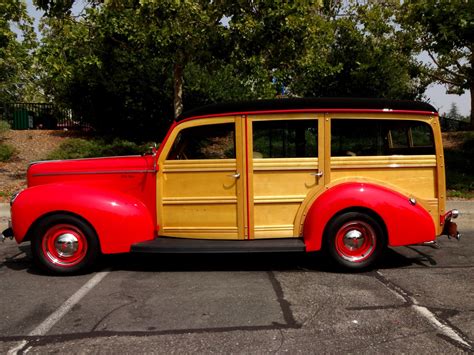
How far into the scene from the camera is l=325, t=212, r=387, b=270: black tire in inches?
188

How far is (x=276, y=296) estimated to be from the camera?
4.13 meters

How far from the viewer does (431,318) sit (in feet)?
11.7

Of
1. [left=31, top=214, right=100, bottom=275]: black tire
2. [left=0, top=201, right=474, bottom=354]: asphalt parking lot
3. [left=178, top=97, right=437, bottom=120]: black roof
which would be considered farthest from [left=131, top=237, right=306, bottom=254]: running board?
[left=178, top=97, right=437, bottom=120]: black roof

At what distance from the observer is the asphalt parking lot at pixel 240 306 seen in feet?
10.4

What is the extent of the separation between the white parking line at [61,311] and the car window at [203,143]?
1.59 metres

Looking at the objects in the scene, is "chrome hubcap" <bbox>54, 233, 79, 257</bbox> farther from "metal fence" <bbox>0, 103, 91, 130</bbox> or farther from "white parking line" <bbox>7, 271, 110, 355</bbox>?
"metal fence" <bbox>0, 103, 91, 130</bbox>

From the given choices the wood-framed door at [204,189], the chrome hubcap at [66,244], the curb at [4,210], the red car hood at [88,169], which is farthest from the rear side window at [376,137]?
the curb at [4,210]

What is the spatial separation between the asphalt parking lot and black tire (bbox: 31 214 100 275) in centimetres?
15

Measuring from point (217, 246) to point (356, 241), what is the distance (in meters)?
1.57

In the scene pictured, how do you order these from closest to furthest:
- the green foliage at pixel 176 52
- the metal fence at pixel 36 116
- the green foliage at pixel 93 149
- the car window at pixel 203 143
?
the car window at pixel 203 143
the green foliage at pixel 176 52
the green foliage at pixel 93 149
the metal fence at pixel 36 116

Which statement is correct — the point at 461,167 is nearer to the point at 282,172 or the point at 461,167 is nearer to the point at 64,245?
the point at 282,172

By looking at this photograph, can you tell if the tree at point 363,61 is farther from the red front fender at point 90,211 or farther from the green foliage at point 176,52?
the red front fender at point 90,211

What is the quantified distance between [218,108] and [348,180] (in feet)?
5.58

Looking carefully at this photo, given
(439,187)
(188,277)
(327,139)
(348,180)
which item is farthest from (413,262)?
(188,277)
